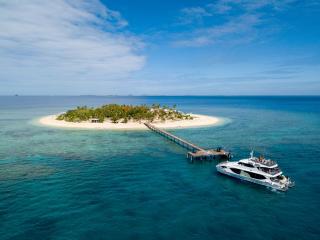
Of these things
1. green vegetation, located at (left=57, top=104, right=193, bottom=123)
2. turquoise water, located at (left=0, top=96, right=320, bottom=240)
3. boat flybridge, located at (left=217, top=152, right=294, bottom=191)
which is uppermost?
green vegetation, located at (left=57, top=104, right=193, bottom=123)

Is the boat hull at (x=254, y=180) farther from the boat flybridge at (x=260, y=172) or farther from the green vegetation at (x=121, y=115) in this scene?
the green vegetation at (x=121, y=115)

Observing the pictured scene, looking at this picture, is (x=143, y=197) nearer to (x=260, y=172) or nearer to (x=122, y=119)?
(x=260, y=172)

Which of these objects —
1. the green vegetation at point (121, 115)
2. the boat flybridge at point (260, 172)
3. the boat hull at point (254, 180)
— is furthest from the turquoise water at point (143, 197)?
the green vegetation at point (121, 115)

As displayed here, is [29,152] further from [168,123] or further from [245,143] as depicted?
[168,123]

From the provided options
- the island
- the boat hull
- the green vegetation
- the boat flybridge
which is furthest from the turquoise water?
the green vegetation

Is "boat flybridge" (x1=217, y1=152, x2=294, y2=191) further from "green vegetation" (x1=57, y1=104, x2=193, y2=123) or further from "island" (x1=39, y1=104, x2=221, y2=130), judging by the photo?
"green vegetation" (x1=57, y1=104, x2=193, y2=123)

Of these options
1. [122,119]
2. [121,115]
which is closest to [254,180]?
[122,119]

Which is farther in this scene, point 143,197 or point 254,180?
point 254,180

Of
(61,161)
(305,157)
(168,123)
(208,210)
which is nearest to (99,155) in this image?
(61,161)
